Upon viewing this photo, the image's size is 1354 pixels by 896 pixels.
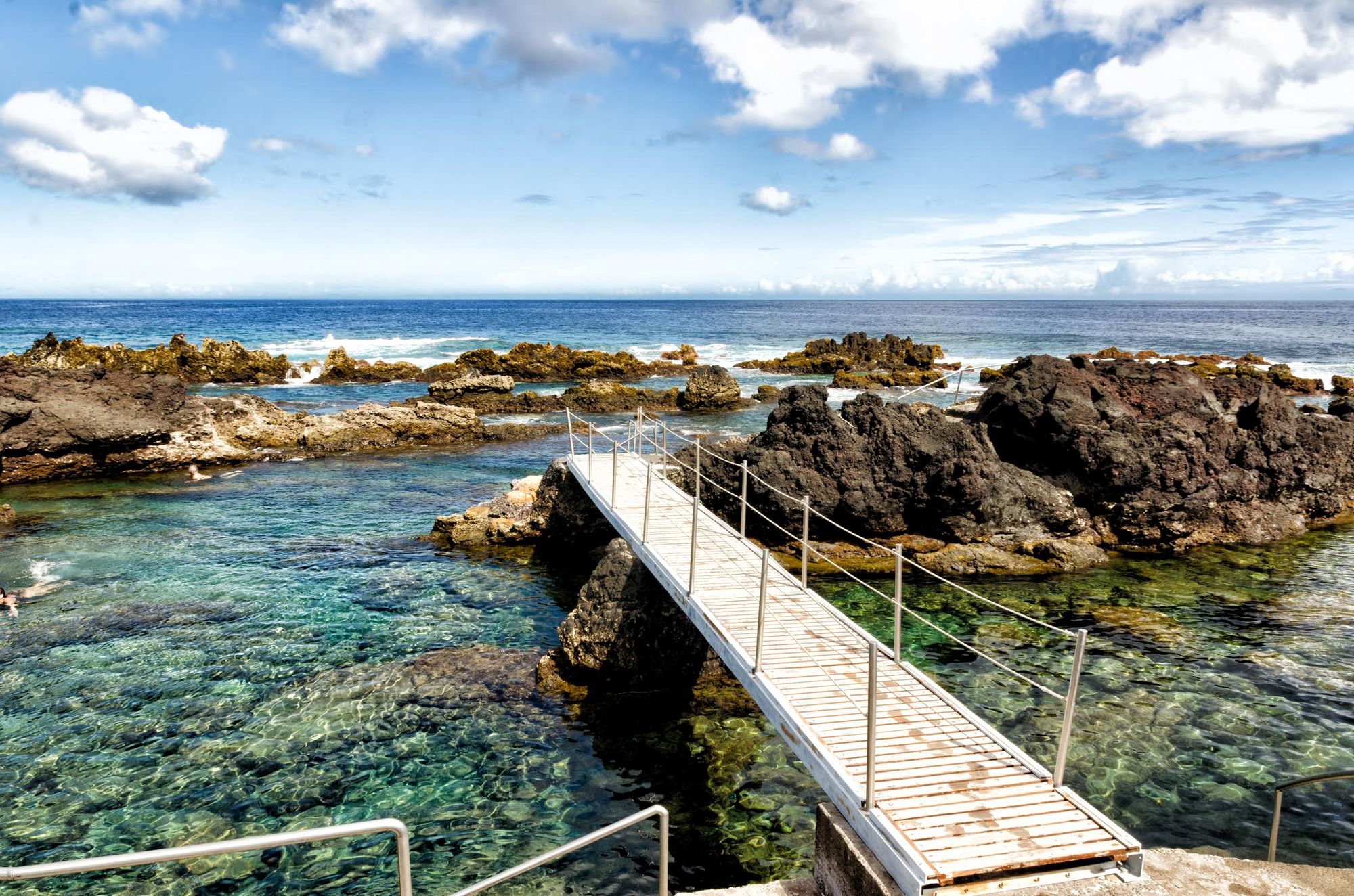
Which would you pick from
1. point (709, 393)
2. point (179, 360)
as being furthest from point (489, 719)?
point (179, 360)

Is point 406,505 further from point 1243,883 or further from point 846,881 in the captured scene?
point 1243,883

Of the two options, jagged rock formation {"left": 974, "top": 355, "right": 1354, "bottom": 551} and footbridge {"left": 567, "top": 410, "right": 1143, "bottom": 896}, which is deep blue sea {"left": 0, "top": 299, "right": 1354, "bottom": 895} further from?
footbridge {"left": 567, "top": 410, "right": 1143, "bottom": 896}

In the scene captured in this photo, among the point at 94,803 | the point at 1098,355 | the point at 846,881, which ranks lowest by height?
the point at 94,803

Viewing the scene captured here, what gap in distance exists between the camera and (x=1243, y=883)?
579 centimetres

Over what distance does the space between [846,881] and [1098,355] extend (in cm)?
5790

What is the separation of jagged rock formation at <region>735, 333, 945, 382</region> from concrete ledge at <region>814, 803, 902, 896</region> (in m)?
47.5

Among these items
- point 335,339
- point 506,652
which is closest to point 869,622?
point 506,652

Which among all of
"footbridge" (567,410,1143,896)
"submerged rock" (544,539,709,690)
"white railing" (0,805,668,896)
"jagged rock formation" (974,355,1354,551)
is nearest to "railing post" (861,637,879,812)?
"footbridge" (567,410,1143,896)

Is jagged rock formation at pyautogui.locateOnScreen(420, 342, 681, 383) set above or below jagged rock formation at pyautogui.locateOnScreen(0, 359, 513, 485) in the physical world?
above

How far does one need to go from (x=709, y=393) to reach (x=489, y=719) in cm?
2913

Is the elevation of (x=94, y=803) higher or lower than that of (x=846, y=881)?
lower

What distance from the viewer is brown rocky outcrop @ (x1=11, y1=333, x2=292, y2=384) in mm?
40531

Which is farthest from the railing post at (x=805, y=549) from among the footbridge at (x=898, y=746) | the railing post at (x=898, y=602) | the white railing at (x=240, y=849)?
the white railing at (x=240, y=849)

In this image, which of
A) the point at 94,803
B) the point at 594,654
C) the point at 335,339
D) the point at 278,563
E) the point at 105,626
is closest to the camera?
the point at 94,803
